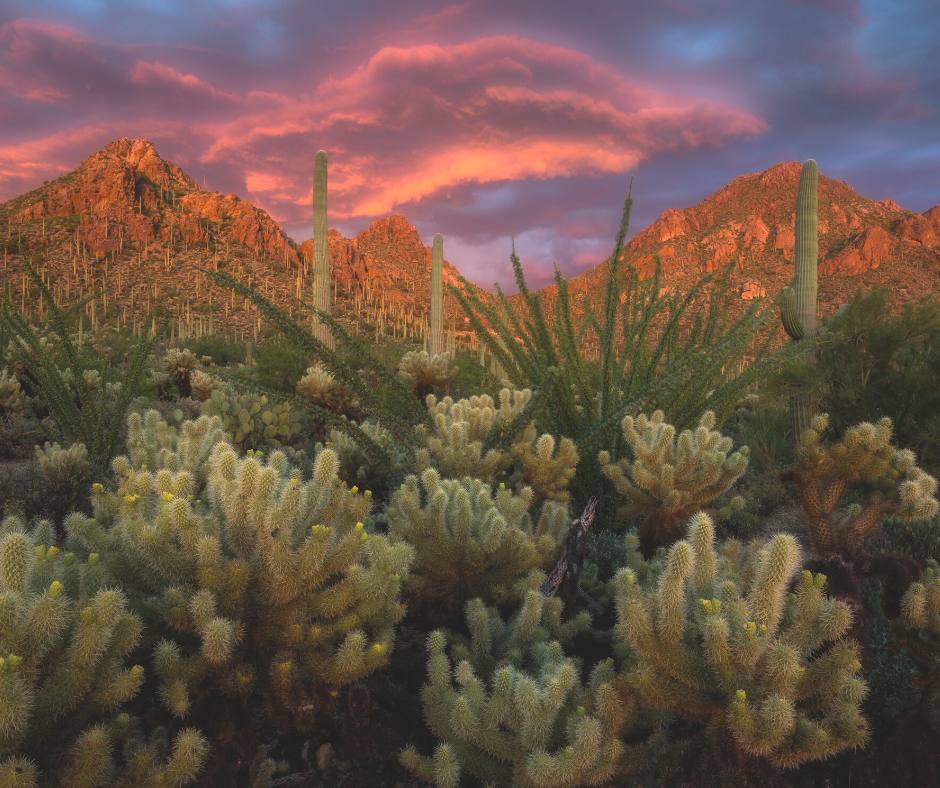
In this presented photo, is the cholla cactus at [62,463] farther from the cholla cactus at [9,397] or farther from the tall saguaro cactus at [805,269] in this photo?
the tall saguaro cactus at [805,269]

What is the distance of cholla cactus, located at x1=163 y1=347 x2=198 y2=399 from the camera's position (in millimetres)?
6730

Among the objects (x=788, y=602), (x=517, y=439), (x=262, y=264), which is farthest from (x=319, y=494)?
(x=262, y=264)

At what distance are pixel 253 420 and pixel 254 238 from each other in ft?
181

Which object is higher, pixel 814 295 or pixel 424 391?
pixel 814 295

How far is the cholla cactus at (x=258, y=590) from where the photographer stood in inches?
60.5

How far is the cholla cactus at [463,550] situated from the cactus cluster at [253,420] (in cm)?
257

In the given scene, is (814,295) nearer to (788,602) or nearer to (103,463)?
(788,602)

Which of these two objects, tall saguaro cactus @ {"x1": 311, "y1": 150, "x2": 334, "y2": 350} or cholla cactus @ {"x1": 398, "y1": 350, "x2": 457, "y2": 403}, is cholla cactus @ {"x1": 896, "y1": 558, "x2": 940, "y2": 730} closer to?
cholla cactus @ {"x1": 398, "y1": 350, "x2": 457, "y2": 403}

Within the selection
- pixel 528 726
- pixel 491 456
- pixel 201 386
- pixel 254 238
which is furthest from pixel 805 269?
pixel 254 238

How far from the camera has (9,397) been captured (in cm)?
502

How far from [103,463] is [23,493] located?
0.53 m

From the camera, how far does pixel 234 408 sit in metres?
4.49

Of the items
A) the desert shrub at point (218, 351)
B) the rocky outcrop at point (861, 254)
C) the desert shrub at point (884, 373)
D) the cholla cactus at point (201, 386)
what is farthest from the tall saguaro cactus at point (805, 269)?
the rocky outcrop at point (861, 254)

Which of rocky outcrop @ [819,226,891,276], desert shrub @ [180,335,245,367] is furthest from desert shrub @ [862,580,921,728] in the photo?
rocky outcrop @ [819,226,891,276]
